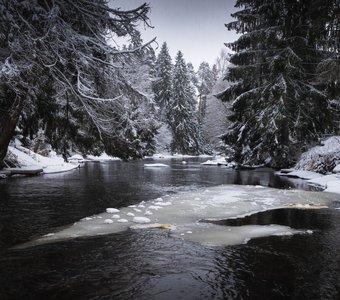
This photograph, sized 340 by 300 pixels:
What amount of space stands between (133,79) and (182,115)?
56.0 m

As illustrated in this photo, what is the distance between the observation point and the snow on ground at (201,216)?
7.95m

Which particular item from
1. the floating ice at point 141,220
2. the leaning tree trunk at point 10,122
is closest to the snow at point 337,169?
the floating ice at point 141,220

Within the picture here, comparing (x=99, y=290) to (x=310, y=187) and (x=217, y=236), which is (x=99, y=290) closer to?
(x=217, y=236)

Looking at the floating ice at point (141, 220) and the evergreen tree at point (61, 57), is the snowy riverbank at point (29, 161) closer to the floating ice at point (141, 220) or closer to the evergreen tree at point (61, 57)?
the floating ice at point (141, 220)

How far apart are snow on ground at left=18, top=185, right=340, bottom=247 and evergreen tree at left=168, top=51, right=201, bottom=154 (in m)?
47.0

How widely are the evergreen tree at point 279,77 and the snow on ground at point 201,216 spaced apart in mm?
7764

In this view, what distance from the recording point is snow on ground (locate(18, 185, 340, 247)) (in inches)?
313

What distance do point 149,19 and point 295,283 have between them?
472 centimetres

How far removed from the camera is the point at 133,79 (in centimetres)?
724

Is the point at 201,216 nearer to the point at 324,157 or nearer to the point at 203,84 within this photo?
the point at 324,157

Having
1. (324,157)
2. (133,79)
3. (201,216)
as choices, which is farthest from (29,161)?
(324,157)

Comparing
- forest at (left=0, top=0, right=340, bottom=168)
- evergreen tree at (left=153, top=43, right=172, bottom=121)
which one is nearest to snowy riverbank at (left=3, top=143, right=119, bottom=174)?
forest at (left=0, top=0, right=340, bottom=168)

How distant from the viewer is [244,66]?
81.2ft

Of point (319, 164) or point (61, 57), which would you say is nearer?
point (61, 57)
